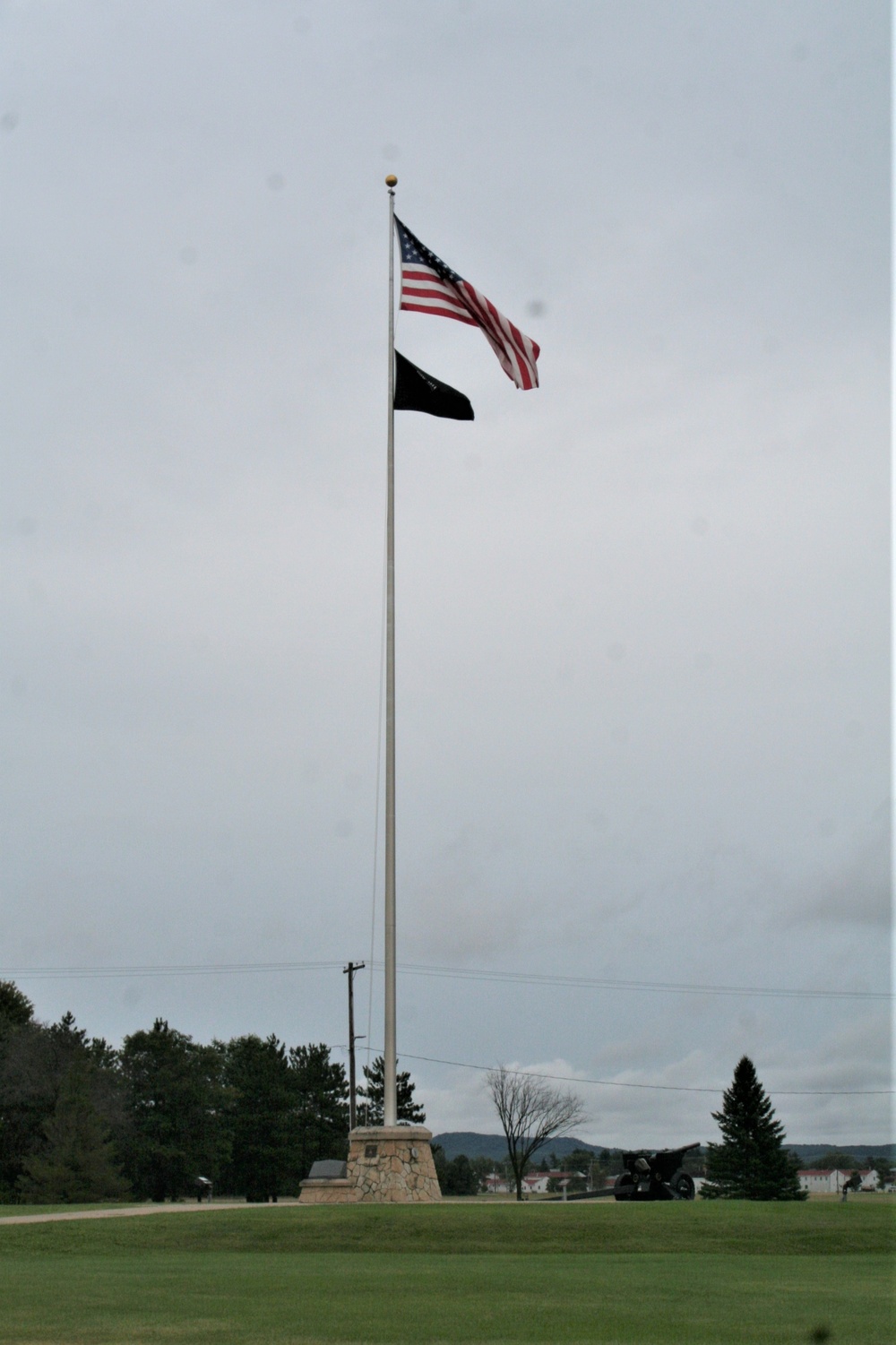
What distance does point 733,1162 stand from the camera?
56781 mm

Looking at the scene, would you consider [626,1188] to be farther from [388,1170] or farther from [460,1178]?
[460,1178]

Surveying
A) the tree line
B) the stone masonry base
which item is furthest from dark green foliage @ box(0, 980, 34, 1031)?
the stone masonry base

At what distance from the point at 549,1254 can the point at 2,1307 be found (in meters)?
6.35

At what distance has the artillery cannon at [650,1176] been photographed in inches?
789

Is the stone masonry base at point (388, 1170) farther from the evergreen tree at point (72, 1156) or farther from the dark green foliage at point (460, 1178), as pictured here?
the dark green foliage at point (460, 1178)

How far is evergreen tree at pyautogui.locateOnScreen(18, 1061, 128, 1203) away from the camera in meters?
54.2

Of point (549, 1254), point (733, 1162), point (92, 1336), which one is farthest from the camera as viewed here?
point (733, 1162)

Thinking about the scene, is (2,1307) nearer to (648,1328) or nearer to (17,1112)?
(648,1328)

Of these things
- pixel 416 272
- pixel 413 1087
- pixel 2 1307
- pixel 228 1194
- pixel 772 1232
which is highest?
pixel 416 272

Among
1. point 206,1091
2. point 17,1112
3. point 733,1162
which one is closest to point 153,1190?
point 206,1091

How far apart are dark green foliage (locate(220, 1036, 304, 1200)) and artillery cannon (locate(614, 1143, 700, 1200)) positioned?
56.7 m

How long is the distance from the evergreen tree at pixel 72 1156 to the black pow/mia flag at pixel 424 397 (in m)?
41.9

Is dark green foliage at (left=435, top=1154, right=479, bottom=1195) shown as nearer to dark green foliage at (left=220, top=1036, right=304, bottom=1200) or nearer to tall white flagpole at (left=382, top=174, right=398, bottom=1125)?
dark green foliage at (left=220, top=1036, right=304, bottom=1200)

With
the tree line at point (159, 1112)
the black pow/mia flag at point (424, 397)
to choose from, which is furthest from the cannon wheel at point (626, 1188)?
the tree line at point (159, 1112)
